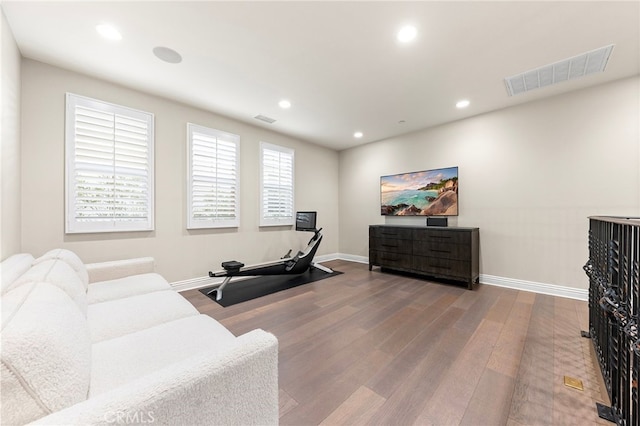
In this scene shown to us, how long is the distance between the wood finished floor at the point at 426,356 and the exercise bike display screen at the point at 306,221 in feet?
4.53

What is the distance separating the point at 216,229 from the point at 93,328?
102 inches

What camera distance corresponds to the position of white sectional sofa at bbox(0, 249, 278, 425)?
0.65 metres

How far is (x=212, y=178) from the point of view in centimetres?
394

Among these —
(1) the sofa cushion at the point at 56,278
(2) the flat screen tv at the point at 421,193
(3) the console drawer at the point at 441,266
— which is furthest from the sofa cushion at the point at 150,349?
(2) the flat screen tv at the point at 421,193

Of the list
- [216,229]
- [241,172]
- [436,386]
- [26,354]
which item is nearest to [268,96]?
[241,172]

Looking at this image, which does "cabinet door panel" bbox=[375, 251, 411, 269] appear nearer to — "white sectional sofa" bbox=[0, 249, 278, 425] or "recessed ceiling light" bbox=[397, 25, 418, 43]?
"recessed ceiling light" bbox=[397, 25, 418, 43]

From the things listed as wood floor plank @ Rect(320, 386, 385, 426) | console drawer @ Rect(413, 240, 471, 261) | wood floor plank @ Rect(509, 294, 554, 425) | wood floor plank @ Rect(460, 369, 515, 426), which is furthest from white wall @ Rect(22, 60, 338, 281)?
wood floor plank @ Rect(509, 294, 554, 425)

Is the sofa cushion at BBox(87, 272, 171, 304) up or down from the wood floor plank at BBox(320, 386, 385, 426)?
up

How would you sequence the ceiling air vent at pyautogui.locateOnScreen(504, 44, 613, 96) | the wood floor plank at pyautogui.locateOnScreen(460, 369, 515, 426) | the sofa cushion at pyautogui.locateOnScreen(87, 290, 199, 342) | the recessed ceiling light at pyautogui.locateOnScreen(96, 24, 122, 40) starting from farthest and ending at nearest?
the ceiling air vent at pyautogui.locateOnScreen(504, 44, 613, 96), the recessed ceiling light at pyautogui.locateOnScreen(96, 24, 122, 40), the sofa cushion at pyautogui.locateOnScreen(87, 290, 199, 342), the wood floor plank at pyautogui.locateOnScreen(460, 369, 515, 426)

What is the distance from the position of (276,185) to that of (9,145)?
3279 mm

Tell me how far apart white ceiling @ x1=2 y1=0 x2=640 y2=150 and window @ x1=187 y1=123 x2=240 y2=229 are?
612 mm

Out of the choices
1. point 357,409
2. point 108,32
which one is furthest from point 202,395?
point 108,32

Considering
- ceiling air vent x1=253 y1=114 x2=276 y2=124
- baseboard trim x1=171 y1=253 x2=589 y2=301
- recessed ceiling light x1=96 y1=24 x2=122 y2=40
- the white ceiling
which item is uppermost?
the white ceiling

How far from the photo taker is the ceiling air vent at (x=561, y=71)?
254 cm
